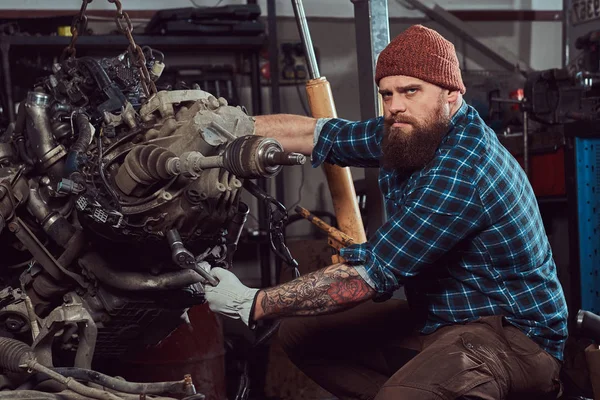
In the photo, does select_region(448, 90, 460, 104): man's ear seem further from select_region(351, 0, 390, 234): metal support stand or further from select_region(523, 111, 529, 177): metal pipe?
select_region(523, 111, 529, 177): metal pipe

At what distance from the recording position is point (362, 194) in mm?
4109

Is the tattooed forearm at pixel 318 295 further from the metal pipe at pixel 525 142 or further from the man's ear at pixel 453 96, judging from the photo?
the metal pipe at pixel 525 142

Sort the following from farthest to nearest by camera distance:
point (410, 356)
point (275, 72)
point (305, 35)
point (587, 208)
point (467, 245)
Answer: point (275, 72), point (587, 208), point (305, 35), point (410, 356), point (467, 245)

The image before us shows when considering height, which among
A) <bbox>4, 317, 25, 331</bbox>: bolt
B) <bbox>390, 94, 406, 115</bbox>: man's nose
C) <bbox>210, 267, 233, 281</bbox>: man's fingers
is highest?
<bbox>390, 94, 406, 115</bbox>: man's nose

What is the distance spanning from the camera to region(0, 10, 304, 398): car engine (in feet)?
6.14

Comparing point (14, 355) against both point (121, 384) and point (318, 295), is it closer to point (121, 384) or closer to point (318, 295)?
point (121, 384)

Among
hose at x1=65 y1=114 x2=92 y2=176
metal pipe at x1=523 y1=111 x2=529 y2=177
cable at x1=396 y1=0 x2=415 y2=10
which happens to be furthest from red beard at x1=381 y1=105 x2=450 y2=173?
cable at x1=396 y1=0 x2=415 y2=10

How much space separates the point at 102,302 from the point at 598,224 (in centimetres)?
204

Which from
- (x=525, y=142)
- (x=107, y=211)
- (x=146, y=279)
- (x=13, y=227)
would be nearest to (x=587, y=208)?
(x=525, y=142)

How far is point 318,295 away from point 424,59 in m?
0.63

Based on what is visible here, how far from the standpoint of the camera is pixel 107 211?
6.19ft

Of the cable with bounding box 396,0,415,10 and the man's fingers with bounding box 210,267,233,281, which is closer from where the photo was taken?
the man's fingers with bounding box 210,267,233,281

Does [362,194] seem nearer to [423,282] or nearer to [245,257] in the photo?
[245,257]

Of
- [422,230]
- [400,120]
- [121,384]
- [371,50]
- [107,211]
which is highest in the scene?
[371,50]
